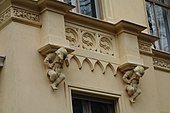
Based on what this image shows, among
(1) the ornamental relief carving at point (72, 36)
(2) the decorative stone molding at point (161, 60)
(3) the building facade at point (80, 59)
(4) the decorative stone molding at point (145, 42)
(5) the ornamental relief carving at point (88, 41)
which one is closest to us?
(3) the building facade at point (80, 59)

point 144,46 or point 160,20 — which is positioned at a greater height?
point 160,20

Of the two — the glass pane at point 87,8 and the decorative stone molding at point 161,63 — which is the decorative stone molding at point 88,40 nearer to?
the glass pane at point 87,8

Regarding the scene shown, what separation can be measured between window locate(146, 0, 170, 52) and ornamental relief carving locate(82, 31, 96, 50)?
2.88 metres

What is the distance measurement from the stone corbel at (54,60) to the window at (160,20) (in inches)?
166

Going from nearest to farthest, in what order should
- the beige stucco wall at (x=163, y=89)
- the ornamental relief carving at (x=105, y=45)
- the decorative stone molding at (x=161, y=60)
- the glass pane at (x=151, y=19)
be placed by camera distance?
1. the ornamental relief carving at (x=105, y=45)
2. the beige stucco wall at (x=163, y=89)
3. the decorative stone molding at (x=161, y=60)
4. the glass pane at (x=151, y=19)

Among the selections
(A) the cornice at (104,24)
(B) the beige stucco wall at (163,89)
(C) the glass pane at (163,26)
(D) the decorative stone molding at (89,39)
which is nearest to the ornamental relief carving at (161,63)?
(B) the beige stucco wall at (163,89)

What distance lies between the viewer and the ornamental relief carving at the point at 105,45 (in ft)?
34.5

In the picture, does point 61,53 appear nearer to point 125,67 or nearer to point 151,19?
point 125,67

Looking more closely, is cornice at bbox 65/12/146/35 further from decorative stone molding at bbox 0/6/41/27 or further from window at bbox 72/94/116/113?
window at bbox 72/94/116/113

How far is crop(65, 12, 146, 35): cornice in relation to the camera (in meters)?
10.1

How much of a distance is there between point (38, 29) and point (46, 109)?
5.23ft

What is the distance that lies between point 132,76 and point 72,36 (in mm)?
1570

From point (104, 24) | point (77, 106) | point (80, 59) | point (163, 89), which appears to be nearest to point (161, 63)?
point (163, 89)

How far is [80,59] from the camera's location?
389 inches
